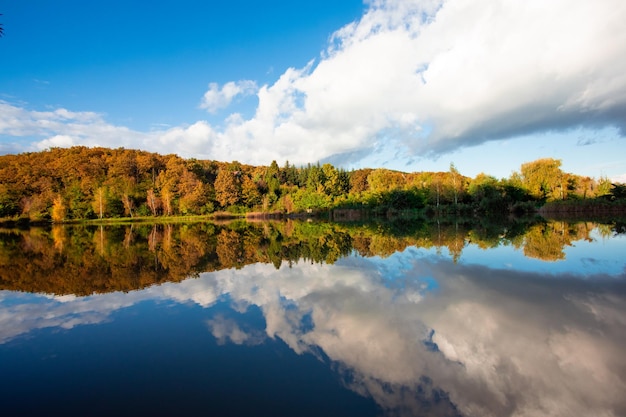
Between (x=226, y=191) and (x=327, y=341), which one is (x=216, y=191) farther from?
(x=327, y=341)

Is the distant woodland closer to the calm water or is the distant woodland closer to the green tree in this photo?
the green tree

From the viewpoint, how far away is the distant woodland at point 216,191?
48.0 meters

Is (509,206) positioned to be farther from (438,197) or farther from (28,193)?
(28,193)

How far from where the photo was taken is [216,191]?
70.2 m

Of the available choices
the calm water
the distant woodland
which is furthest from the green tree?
the calm water

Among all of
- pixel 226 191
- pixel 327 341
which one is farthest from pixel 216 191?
pixel 327 341

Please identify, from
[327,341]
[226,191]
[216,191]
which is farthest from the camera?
[216,191]

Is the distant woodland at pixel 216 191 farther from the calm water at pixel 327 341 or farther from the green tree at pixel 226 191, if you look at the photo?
the calm water at pixel 327 341

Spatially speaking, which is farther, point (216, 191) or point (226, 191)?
point (216, 191)

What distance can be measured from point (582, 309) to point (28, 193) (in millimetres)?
82984

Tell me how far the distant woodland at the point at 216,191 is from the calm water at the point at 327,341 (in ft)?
130

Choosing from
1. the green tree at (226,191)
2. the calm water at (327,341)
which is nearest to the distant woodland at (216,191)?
the green tree at (226,191)

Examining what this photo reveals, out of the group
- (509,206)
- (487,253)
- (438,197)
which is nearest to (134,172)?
(438,197)

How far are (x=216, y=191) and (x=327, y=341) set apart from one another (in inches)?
2692
